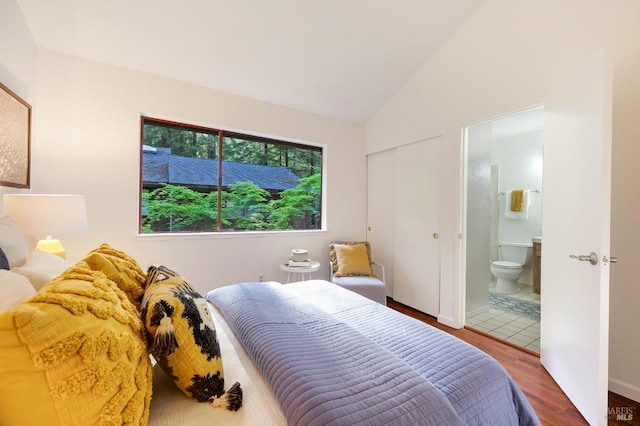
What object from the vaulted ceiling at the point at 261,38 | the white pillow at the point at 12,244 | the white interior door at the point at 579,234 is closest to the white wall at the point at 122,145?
the vaulted ceiling at the point at 261,38

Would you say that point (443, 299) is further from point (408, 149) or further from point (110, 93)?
point (110, 93)

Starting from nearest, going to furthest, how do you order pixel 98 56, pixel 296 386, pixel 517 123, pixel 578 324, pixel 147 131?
pixel 296 386 < pixel 578 324 < pixel 98 56 < pixel 147 131 < pixel 517 123

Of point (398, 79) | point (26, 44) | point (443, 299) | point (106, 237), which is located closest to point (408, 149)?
point (398, 79)

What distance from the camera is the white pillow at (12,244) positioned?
1.09m

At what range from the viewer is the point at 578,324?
5.27ft

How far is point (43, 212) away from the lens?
5.18ft

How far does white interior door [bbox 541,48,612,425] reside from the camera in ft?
4.59

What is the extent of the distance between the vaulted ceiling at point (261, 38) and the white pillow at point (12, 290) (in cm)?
209

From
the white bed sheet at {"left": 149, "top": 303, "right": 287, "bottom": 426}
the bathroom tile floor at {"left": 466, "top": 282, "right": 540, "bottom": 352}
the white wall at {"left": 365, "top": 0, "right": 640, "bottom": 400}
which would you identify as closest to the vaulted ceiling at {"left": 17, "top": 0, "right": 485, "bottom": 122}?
the white wall at {"left": 365, "top": 0, "right": 640, "bottom": 400}

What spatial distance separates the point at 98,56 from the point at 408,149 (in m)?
3.10

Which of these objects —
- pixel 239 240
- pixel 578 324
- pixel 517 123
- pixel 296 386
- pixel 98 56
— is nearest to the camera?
pixel 296 386

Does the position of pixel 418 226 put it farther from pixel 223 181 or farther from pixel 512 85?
pixel 223 181

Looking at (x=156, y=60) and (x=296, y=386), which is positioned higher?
(x=156, y=60)

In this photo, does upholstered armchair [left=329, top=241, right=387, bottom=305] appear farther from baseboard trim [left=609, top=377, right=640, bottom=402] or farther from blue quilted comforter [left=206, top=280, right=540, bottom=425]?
baseboard trim [left=609, top=377, right=640, bottom=402]
